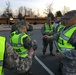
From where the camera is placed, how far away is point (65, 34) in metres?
4.25

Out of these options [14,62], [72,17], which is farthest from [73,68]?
[14,62]

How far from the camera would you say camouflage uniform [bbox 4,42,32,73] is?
8.95 ft

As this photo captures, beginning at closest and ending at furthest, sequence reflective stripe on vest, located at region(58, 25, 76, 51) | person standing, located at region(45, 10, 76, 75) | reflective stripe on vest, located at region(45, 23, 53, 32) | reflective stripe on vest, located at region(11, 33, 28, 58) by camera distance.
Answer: person standing, located at region(45, 10, 76, 75) < reflective stripe on vest, located at region(58, 25, 76, 51) < reflective stripe on vest, located at region(11, 33, 28, 58) < reflective stripe on vest, located at region(45, 23, 53, 32)

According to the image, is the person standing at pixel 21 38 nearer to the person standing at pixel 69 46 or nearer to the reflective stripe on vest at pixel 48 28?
the person standing at pixel 69 46

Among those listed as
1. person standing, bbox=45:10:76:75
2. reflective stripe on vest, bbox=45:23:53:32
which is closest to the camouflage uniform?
person standing, bbox=45:10:76:75

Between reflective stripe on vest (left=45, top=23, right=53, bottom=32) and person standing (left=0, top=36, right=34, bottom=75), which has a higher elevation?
person standing (left=0, top=36, right=34, bottom=75)

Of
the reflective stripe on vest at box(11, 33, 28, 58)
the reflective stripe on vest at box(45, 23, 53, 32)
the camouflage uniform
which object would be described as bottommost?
the reflective stripe on vest at box(45, 23, 53, 32)

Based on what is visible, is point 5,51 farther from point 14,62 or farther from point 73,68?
point 73,68

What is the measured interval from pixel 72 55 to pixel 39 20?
57.7 meters

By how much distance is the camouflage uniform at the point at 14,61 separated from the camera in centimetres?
273

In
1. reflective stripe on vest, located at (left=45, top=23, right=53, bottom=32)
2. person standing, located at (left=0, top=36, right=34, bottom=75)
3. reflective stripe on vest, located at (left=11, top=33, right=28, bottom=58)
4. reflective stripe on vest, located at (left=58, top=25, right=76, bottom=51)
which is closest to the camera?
person standing, located at (left=0, top=36, right=34, bottom=75)

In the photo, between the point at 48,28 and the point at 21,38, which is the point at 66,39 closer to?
the point at 21,38

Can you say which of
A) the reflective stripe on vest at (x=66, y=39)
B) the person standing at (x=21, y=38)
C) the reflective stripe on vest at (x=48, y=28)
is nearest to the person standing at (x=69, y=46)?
the reflective stripe on vest at (x=66, y=39)

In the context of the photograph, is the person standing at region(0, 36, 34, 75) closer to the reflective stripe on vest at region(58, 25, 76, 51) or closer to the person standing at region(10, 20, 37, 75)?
the reflective stripe on vest at region(58, 25, 76, 51)
